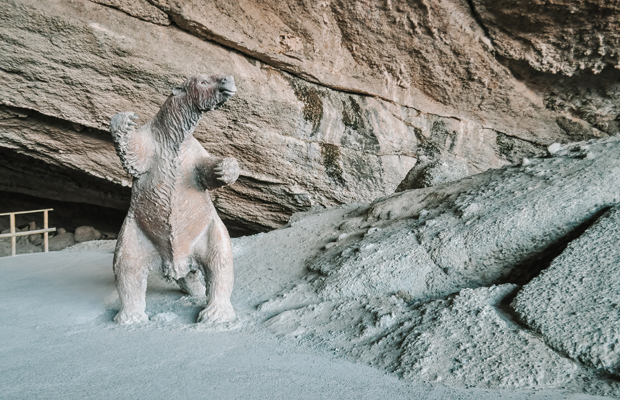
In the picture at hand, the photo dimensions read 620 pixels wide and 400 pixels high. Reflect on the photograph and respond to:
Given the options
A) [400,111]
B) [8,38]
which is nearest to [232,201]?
[400,111]

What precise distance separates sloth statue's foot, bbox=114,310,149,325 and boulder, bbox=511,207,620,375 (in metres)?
1.38

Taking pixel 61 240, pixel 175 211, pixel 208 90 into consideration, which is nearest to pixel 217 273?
pixel 175 211

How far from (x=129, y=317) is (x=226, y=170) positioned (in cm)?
70

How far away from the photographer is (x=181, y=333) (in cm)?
179

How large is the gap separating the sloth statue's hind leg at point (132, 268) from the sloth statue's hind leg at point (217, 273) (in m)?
0.22

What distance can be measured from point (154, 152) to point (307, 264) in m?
1.01

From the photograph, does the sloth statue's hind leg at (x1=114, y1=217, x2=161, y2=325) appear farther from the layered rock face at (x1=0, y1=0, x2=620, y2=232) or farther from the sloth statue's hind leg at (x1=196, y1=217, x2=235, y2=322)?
the layered rock face at (x1=0, y1=0, x2=620, y2=232)

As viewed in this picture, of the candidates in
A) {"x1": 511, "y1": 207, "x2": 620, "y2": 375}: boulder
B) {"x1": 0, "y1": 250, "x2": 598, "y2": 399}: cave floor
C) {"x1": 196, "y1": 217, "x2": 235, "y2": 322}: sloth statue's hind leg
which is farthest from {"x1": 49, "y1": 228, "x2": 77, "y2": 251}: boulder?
{"x1": 511, "y1": 207, "x2": 620, "y2": 375}: boulder

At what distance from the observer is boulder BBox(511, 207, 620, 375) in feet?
4.35

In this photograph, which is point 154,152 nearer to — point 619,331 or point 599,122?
point 619,331

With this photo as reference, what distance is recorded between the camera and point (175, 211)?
193 cm

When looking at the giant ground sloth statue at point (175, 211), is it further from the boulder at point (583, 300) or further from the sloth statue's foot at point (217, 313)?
the boulder at point (583, 300)

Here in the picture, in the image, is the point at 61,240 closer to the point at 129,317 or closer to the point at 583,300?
the point at 129,317

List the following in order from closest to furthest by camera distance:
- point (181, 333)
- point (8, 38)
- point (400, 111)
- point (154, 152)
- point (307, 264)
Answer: point (181, 333)
point (154, 152)
point (307, 264)
point (8, 38)
point (400, 111)
